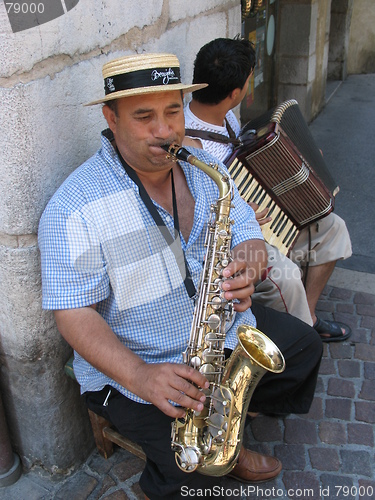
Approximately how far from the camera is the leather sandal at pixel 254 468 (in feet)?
8.11

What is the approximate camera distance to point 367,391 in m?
3.03

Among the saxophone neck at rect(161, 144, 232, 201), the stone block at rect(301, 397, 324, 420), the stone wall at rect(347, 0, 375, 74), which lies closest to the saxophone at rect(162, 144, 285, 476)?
the saxophone neck at rect(161, 144, 232, 201)

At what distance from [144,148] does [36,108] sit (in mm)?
427

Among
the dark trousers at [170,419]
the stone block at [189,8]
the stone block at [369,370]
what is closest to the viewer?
the dark trousers at [170,419]

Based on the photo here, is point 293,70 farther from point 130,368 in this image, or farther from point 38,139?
point 130,368

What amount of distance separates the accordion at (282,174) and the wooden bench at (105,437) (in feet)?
4.40

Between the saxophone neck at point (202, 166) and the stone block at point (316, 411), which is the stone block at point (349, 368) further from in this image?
the saxophone neck at point (202, 166)

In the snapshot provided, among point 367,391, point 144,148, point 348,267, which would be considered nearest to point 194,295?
point 144,148

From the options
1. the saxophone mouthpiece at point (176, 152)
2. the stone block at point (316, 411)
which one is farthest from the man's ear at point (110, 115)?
the stone block at point (316, 411)

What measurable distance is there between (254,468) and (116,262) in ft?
3.98

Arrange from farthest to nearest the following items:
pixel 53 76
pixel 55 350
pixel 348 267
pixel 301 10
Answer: pixel 301 10, pixel 348 267, pixel 55 350, pixel 53 76

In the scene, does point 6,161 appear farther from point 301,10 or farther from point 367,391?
point 301,10

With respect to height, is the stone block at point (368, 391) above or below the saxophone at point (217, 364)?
below

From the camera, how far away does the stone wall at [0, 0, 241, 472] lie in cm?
196
